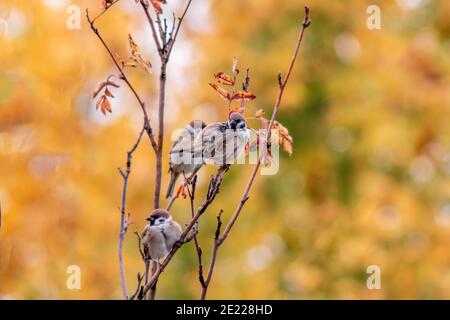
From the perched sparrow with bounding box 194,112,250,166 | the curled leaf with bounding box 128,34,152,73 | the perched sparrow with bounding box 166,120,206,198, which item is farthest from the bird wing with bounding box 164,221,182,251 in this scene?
the curled leaf with bounding box 128,34,152,73

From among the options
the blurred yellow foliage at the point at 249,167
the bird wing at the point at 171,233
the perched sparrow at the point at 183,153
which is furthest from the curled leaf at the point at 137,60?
the blurred yellow foliage at the point at 249,167

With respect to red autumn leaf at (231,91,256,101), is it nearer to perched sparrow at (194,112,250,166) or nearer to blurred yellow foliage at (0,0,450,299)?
perched sparrow at (194,112,250,166)

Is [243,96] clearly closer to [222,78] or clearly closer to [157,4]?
[222,78]

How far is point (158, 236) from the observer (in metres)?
2.44

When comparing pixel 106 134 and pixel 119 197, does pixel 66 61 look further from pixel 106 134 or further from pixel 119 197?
pixel 119 197

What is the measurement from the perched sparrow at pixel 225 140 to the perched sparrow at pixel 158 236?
0.84 feet

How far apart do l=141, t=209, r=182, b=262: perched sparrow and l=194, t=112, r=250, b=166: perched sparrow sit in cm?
25

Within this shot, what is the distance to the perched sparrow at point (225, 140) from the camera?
7.03ft

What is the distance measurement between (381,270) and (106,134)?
221 centimetres

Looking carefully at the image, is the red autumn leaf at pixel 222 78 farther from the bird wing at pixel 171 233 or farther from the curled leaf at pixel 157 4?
the bird wing at pixel 171 233

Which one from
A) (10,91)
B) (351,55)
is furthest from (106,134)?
(351,55)

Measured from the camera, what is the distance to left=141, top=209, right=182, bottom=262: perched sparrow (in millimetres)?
2363

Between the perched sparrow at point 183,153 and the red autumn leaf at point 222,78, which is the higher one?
the perched sparrow at point 183,153

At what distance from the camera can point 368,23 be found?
5.54 meters
